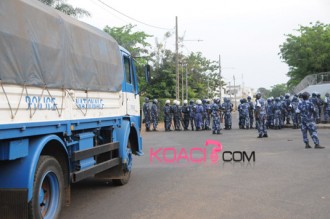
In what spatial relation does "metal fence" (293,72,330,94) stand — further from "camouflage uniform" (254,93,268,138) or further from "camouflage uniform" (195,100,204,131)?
"camouflage uniform" (254,93,268,138)

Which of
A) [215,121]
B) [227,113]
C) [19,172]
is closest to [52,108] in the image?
[19,172]

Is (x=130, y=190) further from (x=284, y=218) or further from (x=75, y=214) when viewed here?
(x=284, y=218)

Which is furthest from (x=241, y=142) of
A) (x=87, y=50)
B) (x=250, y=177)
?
(x=87, y=50)

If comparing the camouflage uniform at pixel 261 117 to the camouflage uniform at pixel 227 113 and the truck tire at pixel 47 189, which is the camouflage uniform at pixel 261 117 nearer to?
the camouflage uniform at pixel 227 113

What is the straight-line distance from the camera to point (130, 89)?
362 inches

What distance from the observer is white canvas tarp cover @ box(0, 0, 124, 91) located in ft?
15.3

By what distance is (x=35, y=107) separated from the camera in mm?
5098

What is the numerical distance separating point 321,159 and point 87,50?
23.9 ft

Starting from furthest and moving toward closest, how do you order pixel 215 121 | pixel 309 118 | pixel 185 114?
pixel 185 114
pixel 215 121
pixel 309 118
